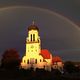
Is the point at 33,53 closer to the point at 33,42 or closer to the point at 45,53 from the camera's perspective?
the point at 33,42

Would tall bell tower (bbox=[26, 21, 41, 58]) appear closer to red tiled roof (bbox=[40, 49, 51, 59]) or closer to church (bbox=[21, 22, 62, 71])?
church (bbox=[21, 22, 62, 71])

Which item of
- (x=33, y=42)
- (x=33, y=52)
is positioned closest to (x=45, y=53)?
(x=33, y=52)

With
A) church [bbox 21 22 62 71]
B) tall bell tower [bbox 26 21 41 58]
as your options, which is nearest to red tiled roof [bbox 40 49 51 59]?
church [bbox 21 22 62 71]

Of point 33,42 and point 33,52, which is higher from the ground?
point 33,42

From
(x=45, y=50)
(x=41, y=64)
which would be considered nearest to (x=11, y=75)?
(x=41, y=64)

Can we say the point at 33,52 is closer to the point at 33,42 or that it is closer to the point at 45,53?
the point at 33,42

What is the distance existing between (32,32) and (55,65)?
2352 centimetres

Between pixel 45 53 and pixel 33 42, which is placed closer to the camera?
pixel 33 42

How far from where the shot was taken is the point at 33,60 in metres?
108

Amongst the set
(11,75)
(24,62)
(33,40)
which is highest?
(33,40)

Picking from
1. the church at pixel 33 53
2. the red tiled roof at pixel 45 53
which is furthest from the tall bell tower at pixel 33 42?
the red tiled roof at pixel 45 53

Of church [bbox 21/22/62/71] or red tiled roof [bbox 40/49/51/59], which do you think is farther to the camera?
red tiled roof [bbox 40/49/51/59]

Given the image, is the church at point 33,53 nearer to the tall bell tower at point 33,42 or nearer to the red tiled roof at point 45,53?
the tall bell tower at point 33,42

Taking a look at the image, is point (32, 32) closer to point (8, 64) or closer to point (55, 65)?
point (55, 65)
